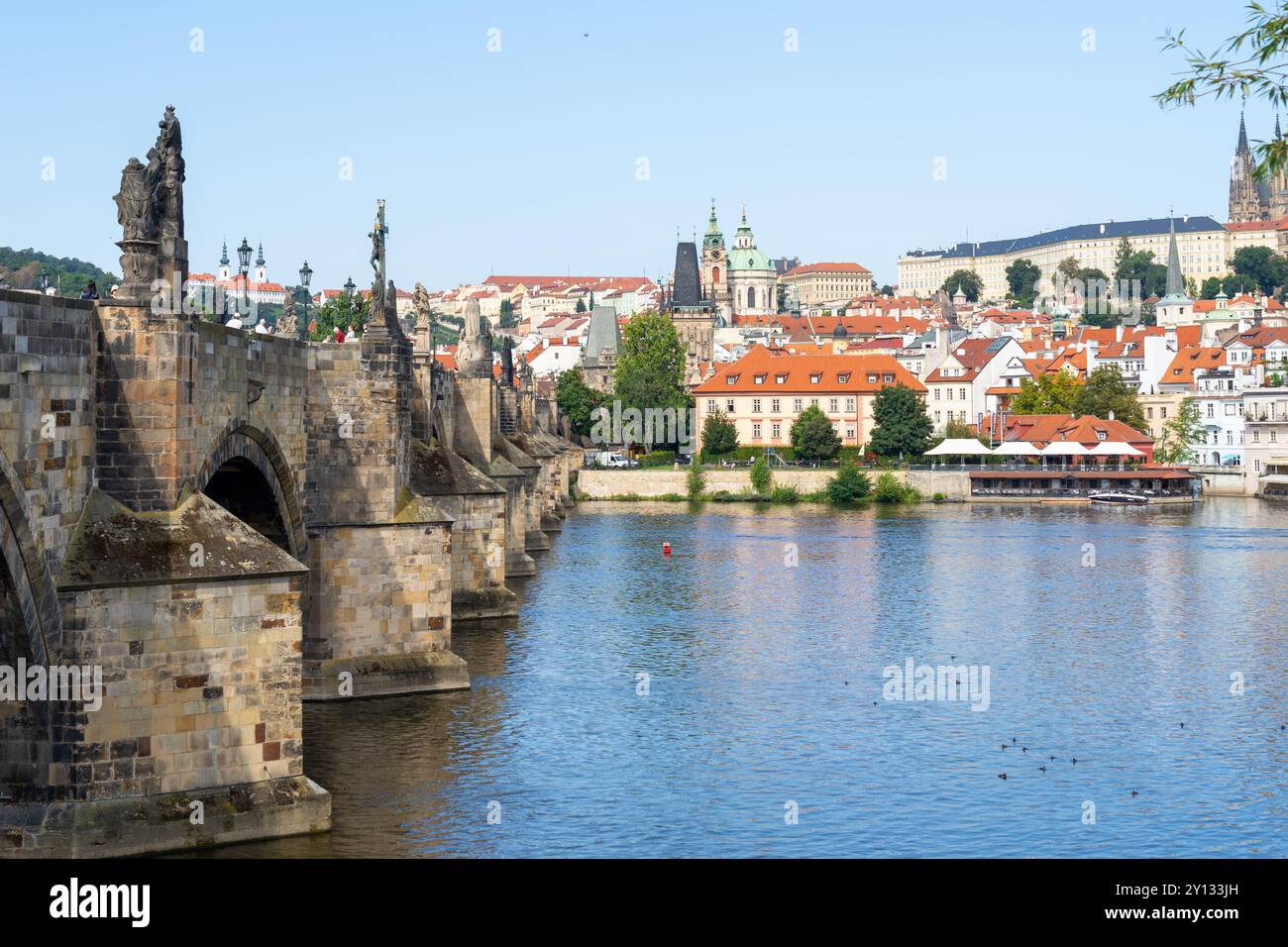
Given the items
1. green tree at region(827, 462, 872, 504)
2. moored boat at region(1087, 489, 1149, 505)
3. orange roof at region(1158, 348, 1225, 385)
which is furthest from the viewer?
orange roof at region(1158, 348, 1225, 385)

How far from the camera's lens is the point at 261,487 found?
113 feet

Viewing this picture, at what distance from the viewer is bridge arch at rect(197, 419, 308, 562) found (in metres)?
32.1

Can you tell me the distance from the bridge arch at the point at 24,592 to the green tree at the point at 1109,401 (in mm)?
115255

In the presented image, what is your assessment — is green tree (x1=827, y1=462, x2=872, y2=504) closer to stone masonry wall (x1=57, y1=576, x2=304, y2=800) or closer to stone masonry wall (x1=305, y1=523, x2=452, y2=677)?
stone masonry wall (x1=305, y1=523, x2=452, y2=677)

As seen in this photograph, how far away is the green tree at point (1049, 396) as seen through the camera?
13600 centimetres

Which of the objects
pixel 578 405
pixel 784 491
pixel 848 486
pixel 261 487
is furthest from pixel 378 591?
pixel 578 405

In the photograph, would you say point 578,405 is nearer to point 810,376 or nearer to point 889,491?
point 810,376

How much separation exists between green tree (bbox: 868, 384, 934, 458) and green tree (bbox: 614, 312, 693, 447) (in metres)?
19.6

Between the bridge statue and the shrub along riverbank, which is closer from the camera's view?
the bridge statue

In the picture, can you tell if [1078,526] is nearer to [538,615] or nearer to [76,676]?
[538,615]

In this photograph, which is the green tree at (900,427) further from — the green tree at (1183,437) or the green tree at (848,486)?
the green tree at (1183,437)

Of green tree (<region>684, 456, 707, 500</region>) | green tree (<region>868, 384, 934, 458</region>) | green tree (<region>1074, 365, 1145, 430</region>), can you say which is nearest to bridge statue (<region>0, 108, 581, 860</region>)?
green tree (<region>684, 456, 707, 500</region>)

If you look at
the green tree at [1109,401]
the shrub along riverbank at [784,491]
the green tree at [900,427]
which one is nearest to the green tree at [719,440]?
the green tree at [900,427]
